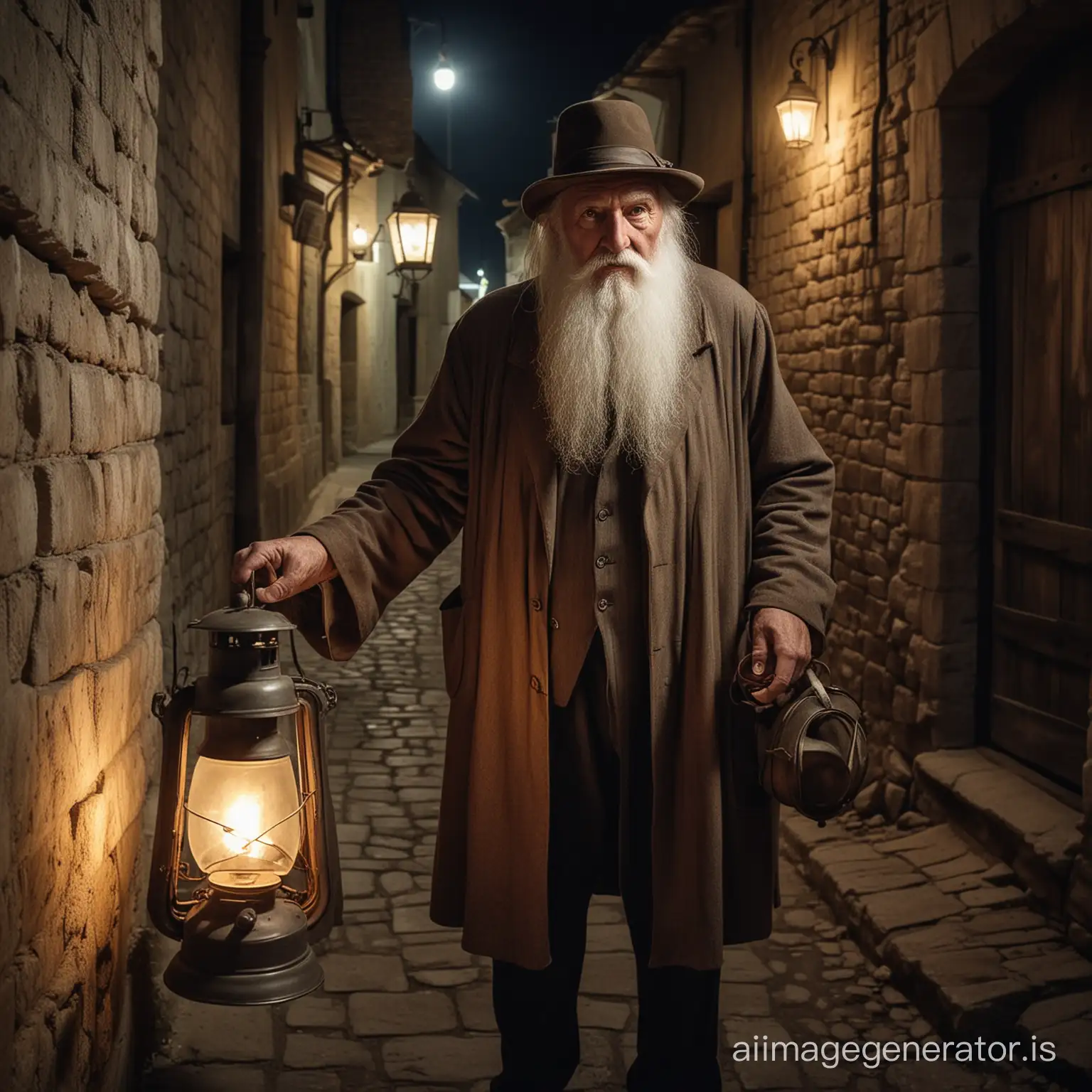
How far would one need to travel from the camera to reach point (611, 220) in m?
2.80

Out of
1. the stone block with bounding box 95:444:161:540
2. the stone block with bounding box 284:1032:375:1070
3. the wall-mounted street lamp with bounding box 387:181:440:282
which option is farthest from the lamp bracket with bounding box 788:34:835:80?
the wall-mounted street lamp with bounding box 387:181:440:282

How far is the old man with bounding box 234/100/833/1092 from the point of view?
2666 millimetres

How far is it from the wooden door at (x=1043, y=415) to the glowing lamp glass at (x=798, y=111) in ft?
5.86

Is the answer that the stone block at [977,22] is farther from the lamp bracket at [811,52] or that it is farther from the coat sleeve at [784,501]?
the coat sleeve at [784,501]

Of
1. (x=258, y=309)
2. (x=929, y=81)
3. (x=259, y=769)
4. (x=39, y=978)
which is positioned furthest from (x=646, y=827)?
(x=258, y=309)

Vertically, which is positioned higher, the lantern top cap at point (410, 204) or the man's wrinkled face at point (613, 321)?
the lantern top cap at point (410, 204)

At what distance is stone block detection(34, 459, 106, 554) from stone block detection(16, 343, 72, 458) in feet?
0.12

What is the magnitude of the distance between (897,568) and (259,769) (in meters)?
4.24

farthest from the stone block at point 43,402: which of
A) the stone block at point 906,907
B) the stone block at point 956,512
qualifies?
the stone block at point 956,512

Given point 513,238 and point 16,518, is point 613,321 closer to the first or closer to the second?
point 16,518

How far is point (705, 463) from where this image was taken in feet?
8.96

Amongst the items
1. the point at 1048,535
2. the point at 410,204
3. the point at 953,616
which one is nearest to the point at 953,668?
the point at 953,616

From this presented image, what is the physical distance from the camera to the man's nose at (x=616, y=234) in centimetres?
279

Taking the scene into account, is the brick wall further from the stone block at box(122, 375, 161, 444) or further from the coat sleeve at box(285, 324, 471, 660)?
the stone block at box(122, 375, 161, 444)
